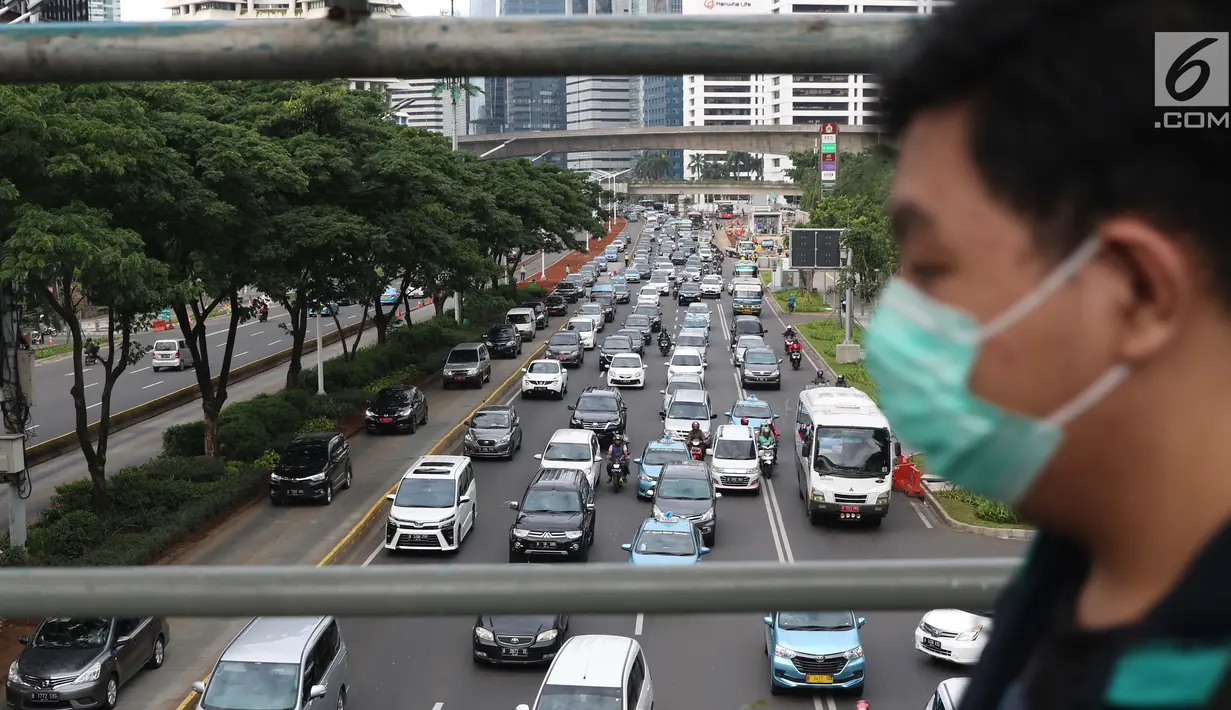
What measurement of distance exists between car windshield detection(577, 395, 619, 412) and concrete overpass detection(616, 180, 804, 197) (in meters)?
89.0

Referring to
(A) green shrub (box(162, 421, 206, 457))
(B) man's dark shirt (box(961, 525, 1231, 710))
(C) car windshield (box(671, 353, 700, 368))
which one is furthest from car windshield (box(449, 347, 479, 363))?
(B) man's dark shirt (box(961, 525, 1231, 710))

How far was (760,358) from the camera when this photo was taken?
123 feet

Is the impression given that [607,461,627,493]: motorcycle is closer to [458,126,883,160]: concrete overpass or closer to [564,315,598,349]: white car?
[564,315,598,349]: white car

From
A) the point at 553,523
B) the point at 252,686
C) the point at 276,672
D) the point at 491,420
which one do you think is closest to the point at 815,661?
the point at 553,523

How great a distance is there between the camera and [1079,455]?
91 centimetres

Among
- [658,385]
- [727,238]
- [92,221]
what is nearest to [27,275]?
[92,221]

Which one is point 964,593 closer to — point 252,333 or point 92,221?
point 92,221

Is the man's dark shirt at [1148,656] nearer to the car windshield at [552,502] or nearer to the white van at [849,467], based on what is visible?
the car windshield at [552,502]

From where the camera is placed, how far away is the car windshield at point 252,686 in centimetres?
1301

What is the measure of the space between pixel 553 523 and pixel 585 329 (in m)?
26.7

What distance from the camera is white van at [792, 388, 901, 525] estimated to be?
71.7 ft

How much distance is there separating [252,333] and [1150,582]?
171ft

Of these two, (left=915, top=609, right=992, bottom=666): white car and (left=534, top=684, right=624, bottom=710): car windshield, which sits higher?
(left=534, top=684, right=624, bottom=710): car windshield

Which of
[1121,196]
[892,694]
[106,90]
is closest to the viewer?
[1121,196]
